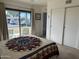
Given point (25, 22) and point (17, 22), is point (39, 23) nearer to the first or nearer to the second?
point (25, 22)

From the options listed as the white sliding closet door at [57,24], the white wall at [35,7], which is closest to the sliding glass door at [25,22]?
the white wall at [35,7]

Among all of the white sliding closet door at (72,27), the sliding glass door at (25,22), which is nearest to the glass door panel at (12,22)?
the sliding glass door at (25,22)

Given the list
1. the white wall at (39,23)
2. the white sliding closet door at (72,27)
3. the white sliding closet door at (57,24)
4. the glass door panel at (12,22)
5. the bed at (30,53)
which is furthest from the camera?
the white wall at (39,23)

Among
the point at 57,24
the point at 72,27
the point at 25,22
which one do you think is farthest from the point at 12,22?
the point at 72,27

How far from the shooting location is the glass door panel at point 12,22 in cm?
463

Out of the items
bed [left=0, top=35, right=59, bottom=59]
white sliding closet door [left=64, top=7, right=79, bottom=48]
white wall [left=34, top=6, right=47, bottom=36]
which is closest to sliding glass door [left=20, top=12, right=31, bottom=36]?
white wall [left=34, top=6, right=47, bottom=36]

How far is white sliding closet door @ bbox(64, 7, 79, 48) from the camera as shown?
3357 millimetres

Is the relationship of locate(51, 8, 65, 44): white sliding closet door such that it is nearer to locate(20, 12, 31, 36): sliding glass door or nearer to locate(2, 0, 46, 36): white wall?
locate(2, 0, 46, 36): white wall

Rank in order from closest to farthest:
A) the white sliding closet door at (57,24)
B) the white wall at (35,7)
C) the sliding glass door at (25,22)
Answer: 1. the white sliding closet door at (57,24)
2. the white wall at (35,7)
3. the sliding glass door at (25,22)

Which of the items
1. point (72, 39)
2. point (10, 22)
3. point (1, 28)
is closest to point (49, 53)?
point (72, 39)

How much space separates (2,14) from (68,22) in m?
3.46

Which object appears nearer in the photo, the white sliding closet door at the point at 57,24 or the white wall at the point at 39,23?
the white sliding closet door at the point at 57,24

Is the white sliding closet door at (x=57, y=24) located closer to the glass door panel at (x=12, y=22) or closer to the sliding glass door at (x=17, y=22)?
the sliding glass door at (x=17, y=22)

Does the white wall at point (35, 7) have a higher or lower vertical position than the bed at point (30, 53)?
higher
